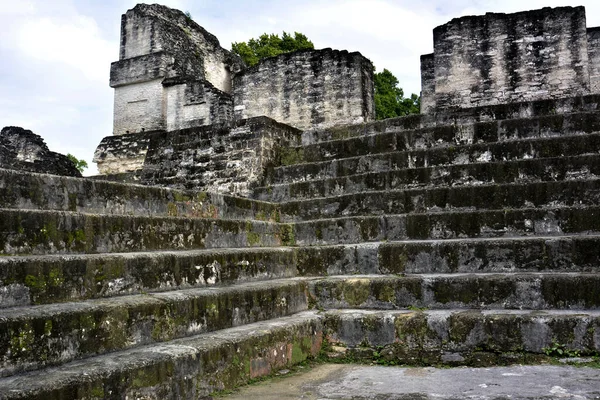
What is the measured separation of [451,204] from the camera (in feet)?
17.8

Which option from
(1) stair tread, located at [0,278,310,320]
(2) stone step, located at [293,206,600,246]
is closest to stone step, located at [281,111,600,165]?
(2) stone step, located at [293,206,600,246]

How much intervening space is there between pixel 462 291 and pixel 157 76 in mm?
12097

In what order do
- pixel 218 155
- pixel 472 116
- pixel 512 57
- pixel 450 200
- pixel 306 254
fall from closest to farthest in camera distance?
pixel 306 254, pixel 450 200, pixel 472 116, pixel 218 155, pixel 512 57

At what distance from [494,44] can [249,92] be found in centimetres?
552

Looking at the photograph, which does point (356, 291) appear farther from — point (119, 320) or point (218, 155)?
point (218, 155)

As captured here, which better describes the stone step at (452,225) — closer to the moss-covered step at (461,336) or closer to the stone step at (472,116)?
the moss-covered step at (461,336)

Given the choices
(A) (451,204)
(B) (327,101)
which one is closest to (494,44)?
(B) (327,101)

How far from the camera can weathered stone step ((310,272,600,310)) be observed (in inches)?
157

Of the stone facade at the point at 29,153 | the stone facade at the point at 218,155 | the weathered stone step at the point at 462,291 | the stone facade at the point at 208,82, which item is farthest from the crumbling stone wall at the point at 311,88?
the weathered stone step at the point at 462,291

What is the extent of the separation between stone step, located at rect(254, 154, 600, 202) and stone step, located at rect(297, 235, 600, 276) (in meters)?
1.15

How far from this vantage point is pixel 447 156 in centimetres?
610

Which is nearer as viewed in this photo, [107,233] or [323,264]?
[107,233]

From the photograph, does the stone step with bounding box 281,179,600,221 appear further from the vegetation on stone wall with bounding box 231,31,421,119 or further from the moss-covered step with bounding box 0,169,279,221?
the vegetation on stone wall with bounding box 231,31,421,119

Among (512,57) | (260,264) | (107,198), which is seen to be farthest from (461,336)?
(512,57)
